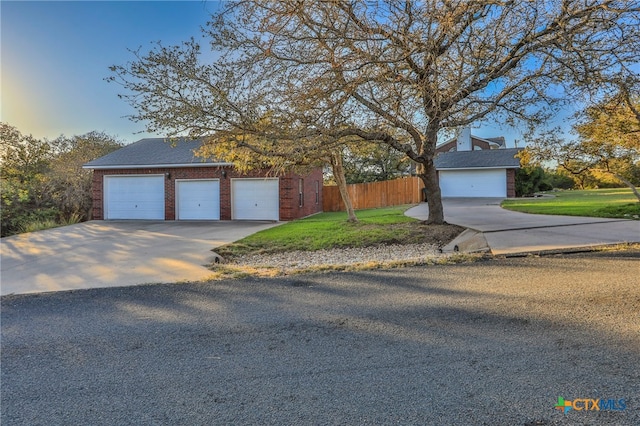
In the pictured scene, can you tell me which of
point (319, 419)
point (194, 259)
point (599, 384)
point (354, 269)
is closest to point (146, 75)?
point (194, 259)

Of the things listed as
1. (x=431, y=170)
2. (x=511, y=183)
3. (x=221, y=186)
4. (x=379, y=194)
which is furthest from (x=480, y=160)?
(x=221, y=186)

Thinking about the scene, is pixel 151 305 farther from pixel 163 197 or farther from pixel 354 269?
pixel 163 197

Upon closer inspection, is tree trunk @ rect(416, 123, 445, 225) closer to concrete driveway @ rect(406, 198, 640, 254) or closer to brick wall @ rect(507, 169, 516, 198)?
concrete driveway @ rect(406, 198, 640, 254)

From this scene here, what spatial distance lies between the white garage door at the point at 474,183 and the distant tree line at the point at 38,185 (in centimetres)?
2518

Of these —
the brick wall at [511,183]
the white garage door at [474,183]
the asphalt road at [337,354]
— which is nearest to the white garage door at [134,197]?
the asphalt road at [337,354]

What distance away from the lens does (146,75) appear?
27.1ft

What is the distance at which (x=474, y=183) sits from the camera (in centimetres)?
2886

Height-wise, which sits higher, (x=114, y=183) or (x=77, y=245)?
(x=114, y=183)

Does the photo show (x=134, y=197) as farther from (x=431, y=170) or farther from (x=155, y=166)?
(x=431, y=170)

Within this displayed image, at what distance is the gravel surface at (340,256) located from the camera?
841 centimetres

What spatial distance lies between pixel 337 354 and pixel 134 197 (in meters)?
19.2

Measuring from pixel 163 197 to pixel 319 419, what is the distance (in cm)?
1883

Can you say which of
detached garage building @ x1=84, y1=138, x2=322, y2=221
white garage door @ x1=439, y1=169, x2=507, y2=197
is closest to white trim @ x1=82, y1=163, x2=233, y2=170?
detached garage building @ x1=84, y1=138, x2=322, y2=221

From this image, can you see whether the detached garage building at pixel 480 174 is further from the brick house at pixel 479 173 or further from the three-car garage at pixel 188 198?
the three-car garage at pixel 188 198
